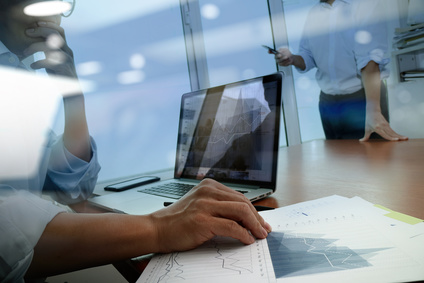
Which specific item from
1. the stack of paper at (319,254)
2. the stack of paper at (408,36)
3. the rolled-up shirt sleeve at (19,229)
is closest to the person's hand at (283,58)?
the stack of paper at (408,36)

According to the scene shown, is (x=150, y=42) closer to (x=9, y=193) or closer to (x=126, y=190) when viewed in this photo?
(x=126, y=190)

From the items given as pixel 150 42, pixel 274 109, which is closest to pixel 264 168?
pixel 274 109

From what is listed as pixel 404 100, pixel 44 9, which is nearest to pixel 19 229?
pixel 44 9

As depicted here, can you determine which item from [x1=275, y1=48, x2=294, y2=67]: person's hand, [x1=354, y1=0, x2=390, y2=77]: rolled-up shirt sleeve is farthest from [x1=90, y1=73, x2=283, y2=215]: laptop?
[x1=354, y1=0, x2=390, y2=77]: rolled-up shirt sleeve

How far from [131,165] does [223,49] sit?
1.03m

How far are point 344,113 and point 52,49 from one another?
171 cm

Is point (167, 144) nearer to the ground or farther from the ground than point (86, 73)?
nearer to the ground

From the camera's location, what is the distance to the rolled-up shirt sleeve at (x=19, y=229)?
0.38 meters

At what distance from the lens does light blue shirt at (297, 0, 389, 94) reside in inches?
72.2

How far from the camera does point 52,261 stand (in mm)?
426

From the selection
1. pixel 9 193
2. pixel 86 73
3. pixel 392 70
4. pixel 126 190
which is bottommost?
pixel 126 190

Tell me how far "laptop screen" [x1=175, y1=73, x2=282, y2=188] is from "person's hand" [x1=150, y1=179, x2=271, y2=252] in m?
0.26

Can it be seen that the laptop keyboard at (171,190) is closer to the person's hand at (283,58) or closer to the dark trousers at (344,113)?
the person's hand at (283,58)

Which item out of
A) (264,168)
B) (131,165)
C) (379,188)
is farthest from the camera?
(131,165)
